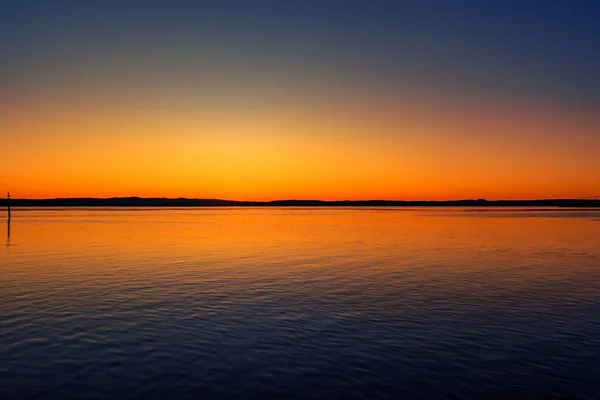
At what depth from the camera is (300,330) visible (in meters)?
19.5

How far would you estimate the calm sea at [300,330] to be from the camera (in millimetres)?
13852

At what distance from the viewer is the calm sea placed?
1385 cm

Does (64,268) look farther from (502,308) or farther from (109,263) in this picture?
(502,308)

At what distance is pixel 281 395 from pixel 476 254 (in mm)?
38338

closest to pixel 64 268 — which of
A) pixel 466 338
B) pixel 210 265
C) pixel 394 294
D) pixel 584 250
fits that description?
pixel 210 265

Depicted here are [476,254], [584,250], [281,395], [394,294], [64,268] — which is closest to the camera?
[281,395]

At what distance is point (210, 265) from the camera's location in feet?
129

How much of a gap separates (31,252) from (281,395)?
43.7 m

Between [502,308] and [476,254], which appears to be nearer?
[502,308]

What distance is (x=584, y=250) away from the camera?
50.2m

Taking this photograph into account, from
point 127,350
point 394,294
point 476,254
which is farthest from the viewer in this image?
point 476,254

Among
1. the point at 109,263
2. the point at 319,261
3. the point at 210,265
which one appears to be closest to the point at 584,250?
the point at 319,261

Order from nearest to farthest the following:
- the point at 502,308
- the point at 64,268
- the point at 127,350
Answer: the point at 127,350 → the point at 502,308 → the point at 64,268

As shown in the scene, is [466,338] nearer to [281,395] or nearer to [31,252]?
[281,395]
